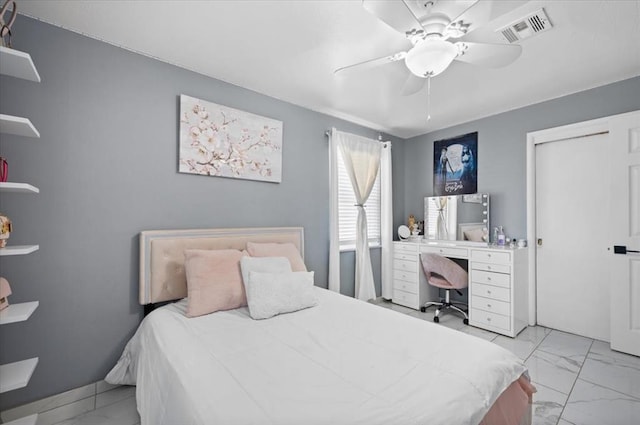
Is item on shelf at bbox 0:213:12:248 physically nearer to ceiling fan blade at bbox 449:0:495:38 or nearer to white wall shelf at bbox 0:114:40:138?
white wall shelf at bbox 0:114:40:138

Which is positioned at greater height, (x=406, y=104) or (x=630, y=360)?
(x=406, y=104)

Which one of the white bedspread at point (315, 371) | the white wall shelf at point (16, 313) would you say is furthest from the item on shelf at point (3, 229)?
the white bedspread at point (315, 371)

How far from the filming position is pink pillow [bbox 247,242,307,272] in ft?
8.11

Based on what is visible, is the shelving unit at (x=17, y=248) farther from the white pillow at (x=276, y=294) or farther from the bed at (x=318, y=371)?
the white pillow at (x=276, y=294)

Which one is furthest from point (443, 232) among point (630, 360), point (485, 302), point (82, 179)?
point (82, 179)

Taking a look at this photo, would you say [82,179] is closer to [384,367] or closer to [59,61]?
[59,61]

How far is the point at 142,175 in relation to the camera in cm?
223

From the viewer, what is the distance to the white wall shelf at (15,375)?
1.37 metres

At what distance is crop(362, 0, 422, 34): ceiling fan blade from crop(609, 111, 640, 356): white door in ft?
8.41

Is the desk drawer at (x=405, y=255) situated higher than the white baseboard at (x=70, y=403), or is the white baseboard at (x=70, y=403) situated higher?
the desk drawer at (x=405, y=255)

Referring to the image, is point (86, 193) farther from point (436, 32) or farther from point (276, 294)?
point (436, 32)

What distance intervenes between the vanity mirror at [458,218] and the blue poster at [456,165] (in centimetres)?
16

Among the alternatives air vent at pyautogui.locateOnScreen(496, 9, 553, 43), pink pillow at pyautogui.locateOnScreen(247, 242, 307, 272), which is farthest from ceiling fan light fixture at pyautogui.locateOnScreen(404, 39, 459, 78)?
pink pillow at pyautogui.locateOnScreen(247, 242, 307, 272)

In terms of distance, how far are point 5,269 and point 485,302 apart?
4094 mm
